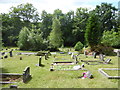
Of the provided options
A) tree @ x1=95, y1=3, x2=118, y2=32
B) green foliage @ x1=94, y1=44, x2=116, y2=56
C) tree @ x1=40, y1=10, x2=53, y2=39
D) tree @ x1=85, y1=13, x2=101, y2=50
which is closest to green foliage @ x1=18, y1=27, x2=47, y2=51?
tree @ x1=85, y1=13, x2=101, y2=50

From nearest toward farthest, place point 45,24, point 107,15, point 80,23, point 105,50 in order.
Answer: point 105,50 → point 107,15 → point 80,23 → point 45,24

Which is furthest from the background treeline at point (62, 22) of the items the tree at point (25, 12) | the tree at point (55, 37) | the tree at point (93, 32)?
the tree at point (93, 32)

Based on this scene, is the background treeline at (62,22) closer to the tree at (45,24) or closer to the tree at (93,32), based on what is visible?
the tree at (45,24)

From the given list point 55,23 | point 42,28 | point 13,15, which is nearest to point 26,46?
point 55,23

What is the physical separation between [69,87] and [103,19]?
4447cm

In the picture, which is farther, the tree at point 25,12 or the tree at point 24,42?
the tree at point 25,12

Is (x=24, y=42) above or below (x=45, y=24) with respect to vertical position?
below

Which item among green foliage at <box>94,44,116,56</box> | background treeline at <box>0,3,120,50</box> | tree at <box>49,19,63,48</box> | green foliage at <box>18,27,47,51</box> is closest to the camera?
green foliage at <box>94,44,116,56</box>

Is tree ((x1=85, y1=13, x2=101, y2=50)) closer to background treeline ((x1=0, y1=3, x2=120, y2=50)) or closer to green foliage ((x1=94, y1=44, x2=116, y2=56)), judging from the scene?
green foliage ((x1=94, y1=44, x2=116, y2=56))

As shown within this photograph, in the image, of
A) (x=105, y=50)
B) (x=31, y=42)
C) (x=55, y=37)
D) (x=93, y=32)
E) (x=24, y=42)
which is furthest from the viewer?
(x=55, y=37)

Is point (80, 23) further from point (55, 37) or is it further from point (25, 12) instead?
point (25, 12)

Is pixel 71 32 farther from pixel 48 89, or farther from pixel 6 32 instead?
pixel 48 89

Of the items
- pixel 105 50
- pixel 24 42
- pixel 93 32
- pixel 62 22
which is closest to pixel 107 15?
pixel 62 22

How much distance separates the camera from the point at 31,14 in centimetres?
5097
